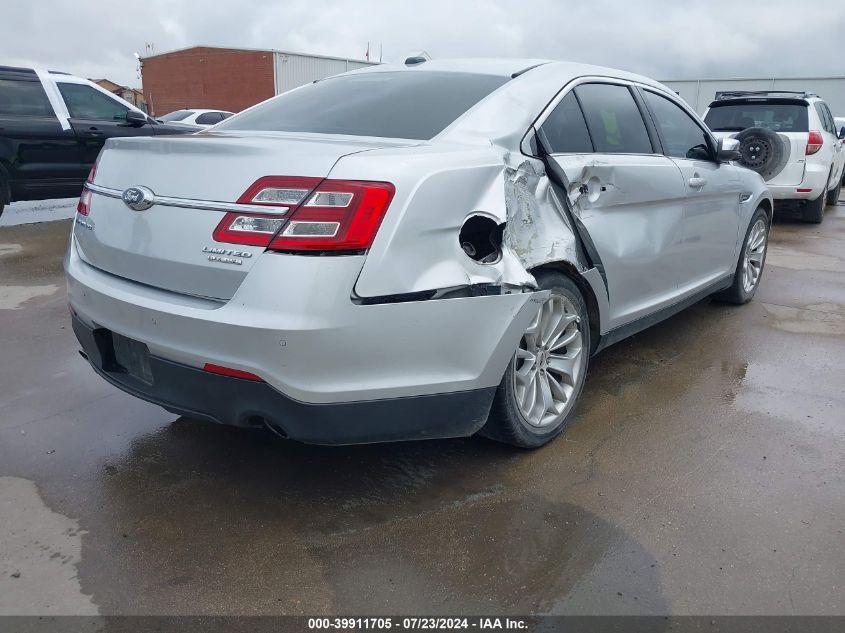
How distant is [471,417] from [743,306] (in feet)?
12.3

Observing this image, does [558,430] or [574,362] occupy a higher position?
[574,362]

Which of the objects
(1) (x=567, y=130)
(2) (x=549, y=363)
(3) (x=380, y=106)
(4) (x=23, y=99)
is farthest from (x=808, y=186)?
(4) (x=23, y=99)

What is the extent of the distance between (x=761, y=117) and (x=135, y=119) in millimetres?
7904

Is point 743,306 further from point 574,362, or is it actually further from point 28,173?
point 28,173

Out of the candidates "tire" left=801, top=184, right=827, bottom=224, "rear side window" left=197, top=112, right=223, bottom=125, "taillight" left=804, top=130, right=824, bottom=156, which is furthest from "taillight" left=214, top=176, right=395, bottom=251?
"rear side window" left=197, top=112, right=223, bottom=125

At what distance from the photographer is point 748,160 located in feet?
27.2

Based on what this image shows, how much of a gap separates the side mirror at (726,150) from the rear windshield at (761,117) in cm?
546

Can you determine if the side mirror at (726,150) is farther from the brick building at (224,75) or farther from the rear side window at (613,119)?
the brick building at (224,75)

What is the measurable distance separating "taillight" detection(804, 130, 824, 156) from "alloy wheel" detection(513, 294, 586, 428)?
298 inches

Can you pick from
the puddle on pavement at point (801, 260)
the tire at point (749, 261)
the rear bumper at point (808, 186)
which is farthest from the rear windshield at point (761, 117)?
the tire at point (749, 261)

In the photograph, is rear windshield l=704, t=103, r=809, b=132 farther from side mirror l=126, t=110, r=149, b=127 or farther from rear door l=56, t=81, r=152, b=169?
rear door l=56, t=81, r=152, b=169

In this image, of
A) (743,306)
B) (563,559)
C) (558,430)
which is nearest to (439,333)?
(563,559)

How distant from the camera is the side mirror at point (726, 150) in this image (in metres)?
4.50

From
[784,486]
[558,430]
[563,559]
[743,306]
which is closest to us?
[563,559]
